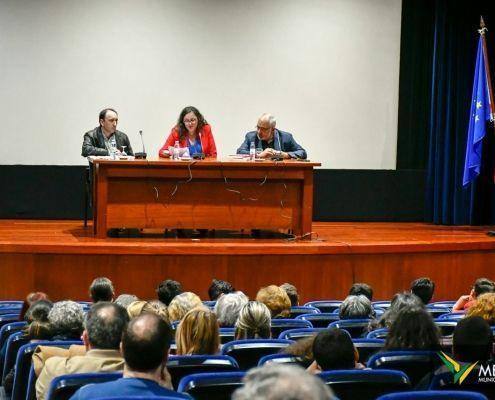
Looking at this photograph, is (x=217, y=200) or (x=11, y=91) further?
(x=11, y=91)

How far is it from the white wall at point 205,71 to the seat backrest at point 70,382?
26.3ft

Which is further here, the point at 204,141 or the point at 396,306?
the point at 204,141

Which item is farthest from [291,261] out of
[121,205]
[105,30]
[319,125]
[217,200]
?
[105,30]

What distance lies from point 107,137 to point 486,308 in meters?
5.06

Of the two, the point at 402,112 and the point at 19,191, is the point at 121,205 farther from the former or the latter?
the point at 402,112

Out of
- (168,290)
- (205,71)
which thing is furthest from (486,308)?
(205,71)

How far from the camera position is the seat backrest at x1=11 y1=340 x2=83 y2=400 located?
13.6ft

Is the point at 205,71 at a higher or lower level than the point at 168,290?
higher

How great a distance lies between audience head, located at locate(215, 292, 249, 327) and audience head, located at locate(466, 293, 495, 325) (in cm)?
129

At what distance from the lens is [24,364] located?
4.18 m

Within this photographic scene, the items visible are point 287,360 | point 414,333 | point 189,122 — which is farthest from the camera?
point 189,122

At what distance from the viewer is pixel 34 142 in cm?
1109

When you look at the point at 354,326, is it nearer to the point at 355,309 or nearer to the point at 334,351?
the point at 355,309

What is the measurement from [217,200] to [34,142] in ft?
11.4
